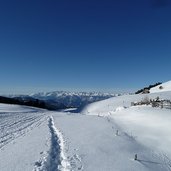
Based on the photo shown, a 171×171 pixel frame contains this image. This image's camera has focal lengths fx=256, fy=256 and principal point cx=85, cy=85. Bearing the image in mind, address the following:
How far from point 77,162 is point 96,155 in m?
1.95

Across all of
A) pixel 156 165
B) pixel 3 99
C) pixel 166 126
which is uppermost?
pixel 3 99

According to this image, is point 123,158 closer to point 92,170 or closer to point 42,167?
point 92,170

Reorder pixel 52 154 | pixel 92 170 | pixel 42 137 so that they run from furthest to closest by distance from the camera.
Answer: pixel 42 137 < pixel 52 154 < pixel 92 170

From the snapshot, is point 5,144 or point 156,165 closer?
point 156,165

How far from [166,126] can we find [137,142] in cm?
543

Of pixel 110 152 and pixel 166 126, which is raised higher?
pixel 166 126

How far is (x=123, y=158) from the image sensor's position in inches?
545

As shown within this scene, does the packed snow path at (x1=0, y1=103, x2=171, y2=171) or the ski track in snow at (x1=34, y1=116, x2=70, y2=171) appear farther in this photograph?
the packed snow path at (x1=0, y1=103, x2=171, y2=171)

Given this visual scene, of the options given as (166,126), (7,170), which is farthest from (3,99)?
(7,170)

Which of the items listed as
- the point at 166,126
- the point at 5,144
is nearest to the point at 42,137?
the point at 5,144

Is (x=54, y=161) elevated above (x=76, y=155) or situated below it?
below

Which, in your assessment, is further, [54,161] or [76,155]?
[76,155]

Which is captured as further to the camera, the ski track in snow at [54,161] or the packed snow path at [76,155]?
the packed snow path at [76,155]

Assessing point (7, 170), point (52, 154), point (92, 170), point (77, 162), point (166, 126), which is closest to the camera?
point (7, 170)
